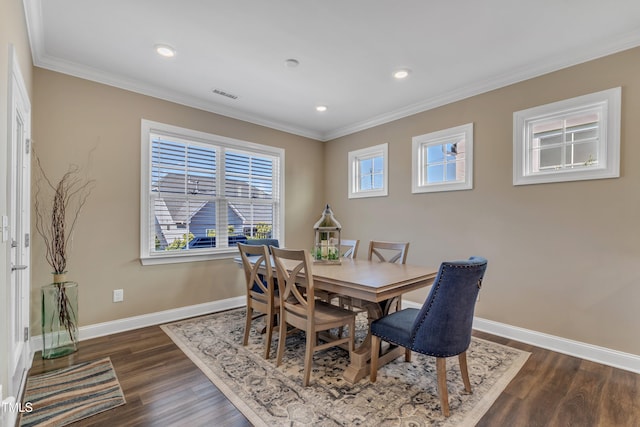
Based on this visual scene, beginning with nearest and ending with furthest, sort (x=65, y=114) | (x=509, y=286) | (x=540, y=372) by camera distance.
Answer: (x=540, y=372) < (x=65, y=114) < (x=509, y=286)

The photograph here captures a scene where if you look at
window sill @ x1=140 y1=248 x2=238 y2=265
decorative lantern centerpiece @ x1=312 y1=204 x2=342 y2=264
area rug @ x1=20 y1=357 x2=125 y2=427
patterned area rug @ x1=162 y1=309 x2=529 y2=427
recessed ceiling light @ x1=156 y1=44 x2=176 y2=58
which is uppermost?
recessed ceiling light @ x1=156 y1=44 x2=176 y2=58

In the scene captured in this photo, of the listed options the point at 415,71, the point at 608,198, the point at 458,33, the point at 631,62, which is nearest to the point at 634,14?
the point at 631,62

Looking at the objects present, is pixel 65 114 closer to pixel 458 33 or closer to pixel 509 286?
pixel 458 33

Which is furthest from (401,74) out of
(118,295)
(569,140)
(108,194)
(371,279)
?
(118,295)

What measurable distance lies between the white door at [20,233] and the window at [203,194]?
3.20 feet

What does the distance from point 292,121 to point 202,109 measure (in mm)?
1314

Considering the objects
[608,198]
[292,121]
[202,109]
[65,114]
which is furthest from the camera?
[292,121]

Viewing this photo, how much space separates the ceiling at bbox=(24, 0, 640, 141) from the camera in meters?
2.13

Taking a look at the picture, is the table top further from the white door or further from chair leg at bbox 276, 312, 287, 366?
the white door

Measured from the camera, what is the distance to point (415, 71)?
302cm

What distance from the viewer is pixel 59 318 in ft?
8.55

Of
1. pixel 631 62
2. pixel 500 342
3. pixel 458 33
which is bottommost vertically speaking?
pixel 500 342

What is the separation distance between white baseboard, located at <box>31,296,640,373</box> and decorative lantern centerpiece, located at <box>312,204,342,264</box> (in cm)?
174

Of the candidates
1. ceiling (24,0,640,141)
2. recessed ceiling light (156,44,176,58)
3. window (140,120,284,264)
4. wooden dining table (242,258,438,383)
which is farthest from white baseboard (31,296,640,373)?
recessed ceiling light (156,44,176,58)
